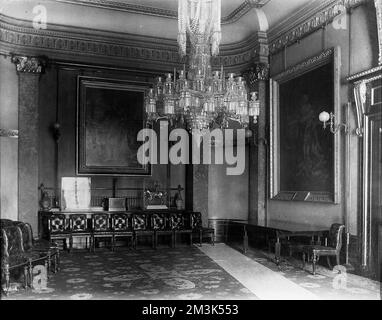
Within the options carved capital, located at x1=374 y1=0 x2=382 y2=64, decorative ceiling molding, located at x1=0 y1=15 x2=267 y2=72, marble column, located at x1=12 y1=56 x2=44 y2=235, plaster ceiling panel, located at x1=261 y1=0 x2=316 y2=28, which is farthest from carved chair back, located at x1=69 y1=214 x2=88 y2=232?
carved capital, located at x1=374 y1=0 x2=382 y2=64

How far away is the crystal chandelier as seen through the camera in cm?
666

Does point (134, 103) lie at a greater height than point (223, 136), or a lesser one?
greater

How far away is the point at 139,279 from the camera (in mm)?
6789

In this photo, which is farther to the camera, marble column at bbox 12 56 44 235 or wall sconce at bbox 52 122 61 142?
wall sconce at bbox 52 122 61 142

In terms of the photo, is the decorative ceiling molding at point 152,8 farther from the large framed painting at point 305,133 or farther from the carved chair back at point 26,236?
the carved chair back at point 26,236

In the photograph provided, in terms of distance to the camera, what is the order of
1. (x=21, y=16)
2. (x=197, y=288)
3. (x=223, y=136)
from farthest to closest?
(x=223, y=136) < (x=21, y=16) < (x=197, y=288)

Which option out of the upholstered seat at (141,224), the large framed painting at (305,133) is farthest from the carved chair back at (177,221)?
the large framed painting at (305,133)

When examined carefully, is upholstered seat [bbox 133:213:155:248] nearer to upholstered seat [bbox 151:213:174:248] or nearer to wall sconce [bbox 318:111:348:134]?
upholstered seat [bbox 151:213:174:248]

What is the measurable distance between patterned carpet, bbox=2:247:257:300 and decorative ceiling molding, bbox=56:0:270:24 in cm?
529

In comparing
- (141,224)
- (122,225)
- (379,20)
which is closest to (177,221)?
(141,224)

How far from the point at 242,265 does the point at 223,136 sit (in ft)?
13.5
